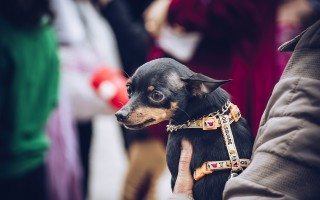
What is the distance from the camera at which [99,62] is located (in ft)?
12.6

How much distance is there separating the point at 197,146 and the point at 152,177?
72.5 inches

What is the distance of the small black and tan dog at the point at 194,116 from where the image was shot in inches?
40.4

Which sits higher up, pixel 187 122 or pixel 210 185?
pixel 187 122

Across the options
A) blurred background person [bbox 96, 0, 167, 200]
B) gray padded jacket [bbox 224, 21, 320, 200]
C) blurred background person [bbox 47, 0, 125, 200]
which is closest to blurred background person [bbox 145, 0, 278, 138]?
gray padded jacket [bbox 224, 21, 320, 200]

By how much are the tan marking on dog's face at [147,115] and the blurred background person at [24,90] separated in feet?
5.53

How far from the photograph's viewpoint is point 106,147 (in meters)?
5.93

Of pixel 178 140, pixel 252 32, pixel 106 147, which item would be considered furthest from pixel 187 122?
pixel 106 147

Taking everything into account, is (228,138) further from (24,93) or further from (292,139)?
(24,93)

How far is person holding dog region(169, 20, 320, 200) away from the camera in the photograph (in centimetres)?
115

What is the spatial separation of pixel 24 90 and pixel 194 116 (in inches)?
72.0

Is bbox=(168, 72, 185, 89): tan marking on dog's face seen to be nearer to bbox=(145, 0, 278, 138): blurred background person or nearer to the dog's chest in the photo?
the dog's chest

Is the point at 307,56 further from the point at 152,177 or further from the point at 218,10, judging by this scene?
the point at 152,177

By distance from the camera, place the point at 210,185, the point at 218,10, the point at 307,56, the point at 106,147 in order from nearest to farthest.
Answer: the point at 210,185
the point at 307,56
the point at 218,10
the point at 106,147

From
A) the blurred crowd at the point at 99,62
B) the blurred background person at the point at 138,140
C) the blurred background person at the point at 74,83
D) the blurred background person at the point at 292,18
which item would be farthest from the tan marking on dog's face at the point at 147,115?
the blurred background person at the point at 74,83
